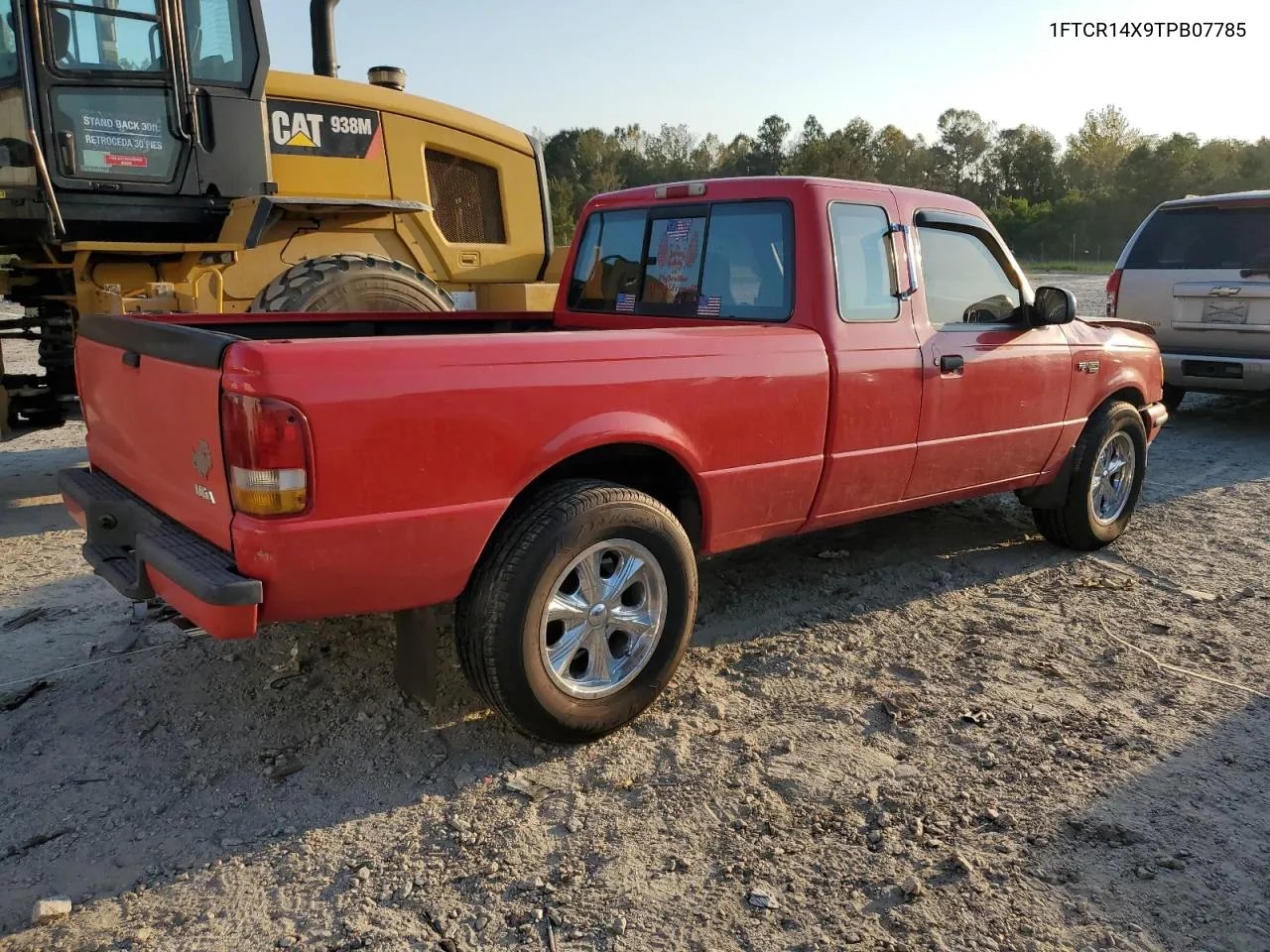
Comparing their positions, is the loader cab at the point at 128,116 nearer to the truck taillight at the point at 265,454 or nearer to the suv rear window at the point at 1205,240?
the truck taillight at the point at 265,454

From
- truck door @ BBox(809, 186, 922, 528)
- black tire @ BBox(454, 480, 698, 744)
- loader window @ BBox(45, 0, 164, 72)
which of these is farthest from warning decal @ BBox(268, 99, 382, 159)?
black tire @ BBox(454, 480, 698, 744)

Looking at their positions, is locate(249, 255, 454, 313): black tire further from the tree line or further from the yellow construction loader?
the tree line

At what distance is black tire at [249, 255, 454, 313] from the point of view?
5.83m

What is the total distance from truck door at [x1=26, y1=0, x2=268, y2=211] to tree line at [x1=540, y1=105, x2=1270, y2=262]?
23.4 meters

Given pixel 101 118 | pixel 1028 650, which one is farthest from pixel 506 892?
pixel 101 118

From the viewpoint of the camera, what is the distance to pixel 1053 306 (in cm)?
484

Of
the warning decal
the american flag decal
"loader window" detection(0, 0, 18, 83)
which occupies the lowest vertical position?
the american flag decal

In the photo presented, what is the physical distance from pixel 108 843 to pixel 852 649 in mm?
2835

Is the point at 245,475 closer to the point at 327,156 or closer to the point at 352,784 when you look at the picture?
the point at 352,784

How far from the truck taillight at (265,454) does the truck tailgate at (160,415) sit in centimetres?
8

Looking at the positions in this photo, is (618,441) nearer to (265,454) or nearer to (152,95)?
(265,454)

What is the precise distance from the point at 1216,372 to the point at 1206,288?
29.3 inches

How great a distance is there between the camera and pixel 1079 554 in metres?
5.59

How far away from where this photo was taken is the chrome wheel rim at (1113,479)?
5.57 m
